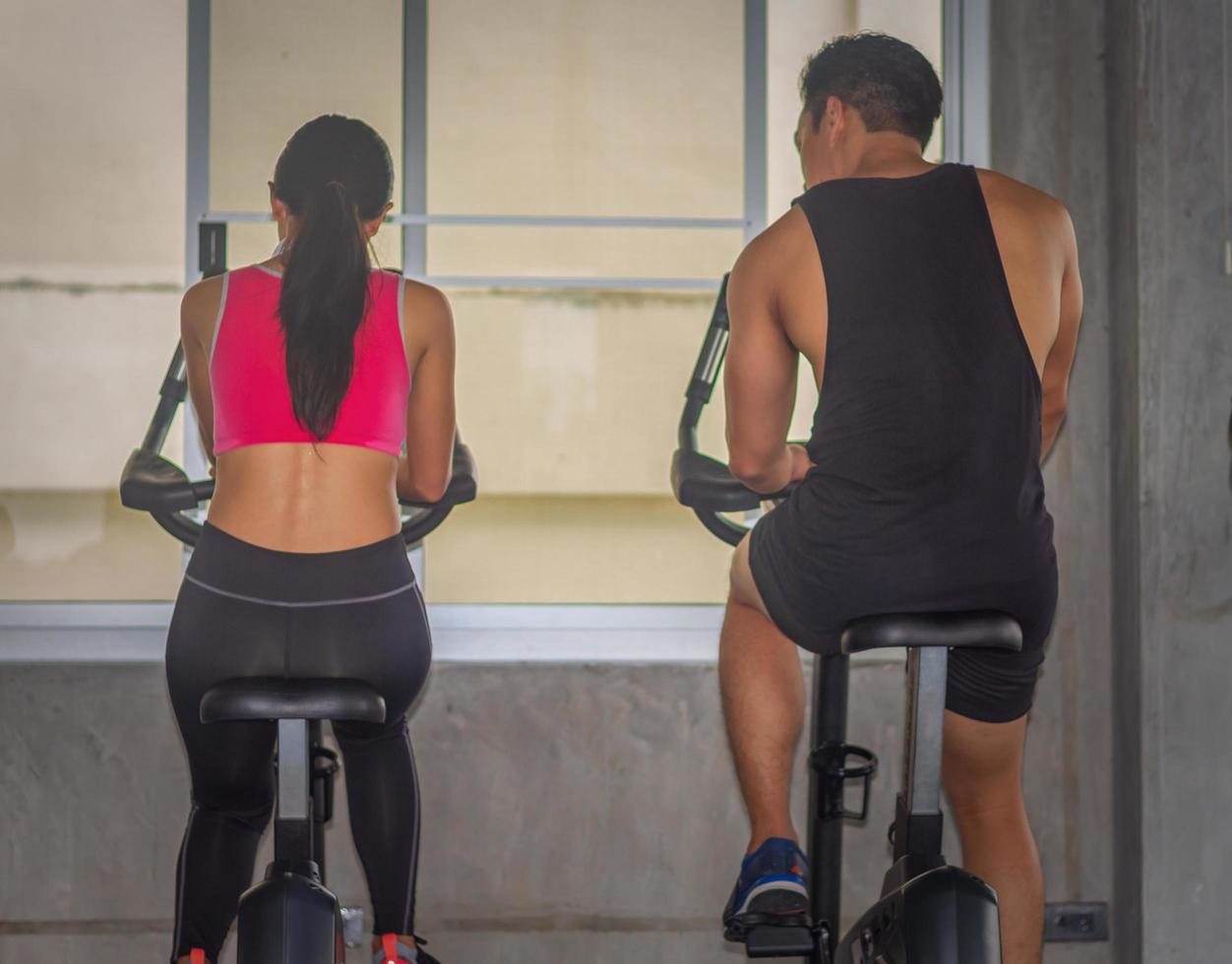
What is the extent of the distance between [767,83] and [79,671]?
1.91m

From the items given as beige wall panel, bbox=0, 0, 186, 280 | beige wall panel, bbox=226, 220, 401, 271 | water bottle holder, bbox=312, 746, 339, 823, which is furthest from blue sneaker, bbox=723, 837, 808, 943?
beige wall panel, bbox=0, 0, 186, 280

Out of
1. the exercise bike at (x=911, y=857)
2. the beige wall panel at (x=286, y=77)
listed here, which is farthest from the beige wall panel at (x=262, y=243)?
the exercise bike at (x=911, y=857)

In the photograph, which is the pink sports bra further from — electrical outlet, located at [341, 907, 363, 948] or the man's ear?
electrical outlet, located at [341, 907, 363, 948]

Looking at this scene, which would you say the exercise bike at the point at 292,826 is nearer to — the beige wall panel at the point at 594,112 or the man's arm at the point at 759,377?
the man's arm at the point at 759,377

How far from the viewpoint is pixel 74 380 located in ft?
8.40

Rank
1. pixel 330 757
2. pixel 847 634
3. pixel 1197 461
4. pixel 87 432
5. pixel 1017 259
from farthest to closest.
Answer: pixel 87 432 < pixel 1197 461 < pixel 330 757 < pixel 1017 259 < pixel 847 634

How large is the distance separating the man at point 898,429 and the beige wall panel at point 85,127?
151cm

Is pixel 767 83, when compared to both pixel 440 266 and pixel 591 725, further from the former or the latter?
pixel 591 725

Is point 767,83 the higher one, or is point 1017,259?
point 767,83

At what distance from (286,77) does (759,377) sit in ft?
4.73

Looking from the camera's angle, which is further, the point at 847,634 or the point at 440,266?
the point at 440,266

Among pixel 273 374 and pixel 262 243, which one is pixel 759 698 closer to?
pixel 273 374

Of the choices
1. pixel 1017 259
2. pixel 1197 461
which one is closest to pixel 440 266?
pixel 1017 259

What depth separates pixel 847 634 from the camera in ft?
5.08
